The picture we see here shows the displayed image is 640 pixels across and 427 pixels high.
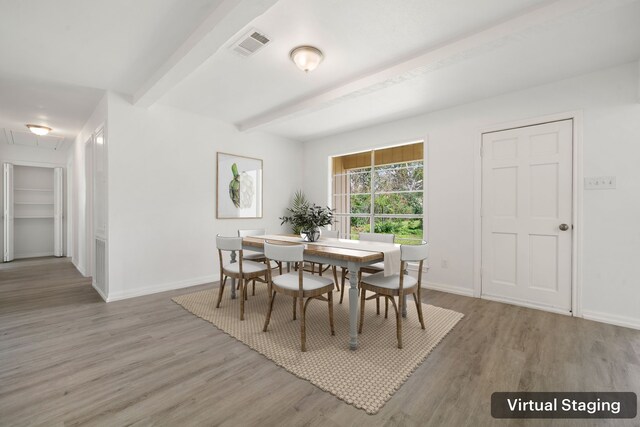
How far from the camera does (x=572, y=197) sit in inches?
118

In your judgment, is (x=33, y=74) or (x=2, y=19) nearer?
(x=2, y=19)

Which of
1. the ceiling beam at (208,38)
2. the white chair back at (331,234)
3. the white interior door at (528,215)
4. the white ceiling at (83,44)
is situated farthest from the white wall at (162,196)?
the white interior door at (528,215)

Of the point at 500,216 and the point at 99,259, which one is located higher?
the point at 500,216

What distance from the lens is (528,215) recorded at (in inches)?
129

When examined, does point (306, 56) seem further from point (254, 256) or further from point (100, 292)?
point (100, 292)

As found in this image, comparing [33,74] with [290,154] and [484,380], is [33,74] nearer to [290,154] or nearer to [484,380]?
[290,154]

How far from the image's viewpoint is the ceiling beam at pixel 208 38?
1.84m

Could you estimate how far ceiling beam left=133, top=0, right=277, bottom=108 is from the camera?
6.05 ft

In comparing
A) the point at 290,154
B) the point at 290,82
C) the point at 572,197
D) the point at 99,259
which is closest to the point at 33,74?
the point at 99,259

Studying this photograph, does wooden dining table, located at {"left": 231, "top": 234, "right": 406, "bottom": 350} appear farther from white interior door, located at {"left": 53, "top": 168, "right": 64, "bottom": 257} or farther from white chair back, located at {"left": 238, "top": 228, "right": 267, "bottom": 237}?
white interior door, located at {"left": 53, "top": 168, "right": 64, "bottom": 257}

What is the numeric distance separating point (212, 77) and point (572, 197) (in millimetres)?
4110

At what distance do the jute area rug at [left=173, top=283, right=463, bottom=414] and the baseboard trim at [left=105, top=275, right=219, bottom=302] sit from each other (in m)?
0.54

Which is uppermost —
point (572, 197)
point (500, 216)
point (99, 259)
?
point (572, 197)

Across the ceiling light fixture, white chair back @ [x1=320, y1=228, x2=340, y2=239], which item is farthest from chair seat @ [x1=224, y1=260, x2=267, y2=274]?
the ceiling light fixture
